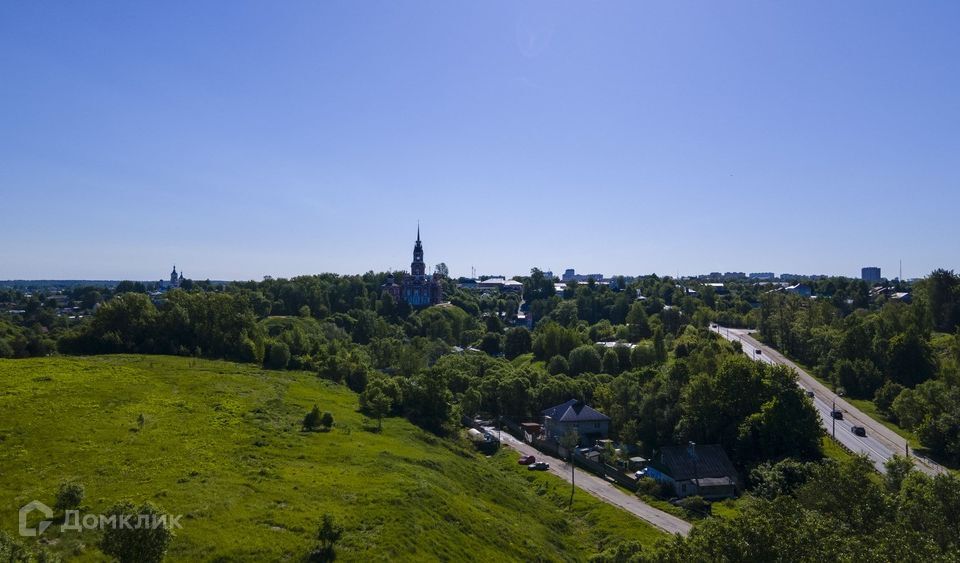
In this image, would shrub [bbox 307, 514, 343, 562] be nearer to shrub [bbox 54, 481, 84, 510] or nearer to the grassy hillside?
the grassy hillside

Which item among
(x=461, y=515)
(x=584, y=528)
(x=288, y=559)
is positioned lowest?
(x=584, y=528)

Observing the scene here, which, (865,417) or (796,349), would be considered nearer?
(865,417)

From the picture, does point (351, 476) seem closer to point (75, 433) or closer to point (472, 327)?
point (75, 433)

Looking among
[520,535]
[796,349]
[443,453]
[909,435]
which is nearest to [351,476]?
[520,535]

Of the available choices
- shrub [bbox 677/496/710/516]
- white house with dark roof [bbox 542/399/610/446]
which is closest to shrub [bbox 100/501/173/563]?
shrub [bbox 677/496/710/516]

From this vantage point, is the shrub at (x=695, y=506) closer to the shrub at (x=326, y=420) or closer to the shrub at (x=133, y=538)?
the shrub at (x=326, y=420)

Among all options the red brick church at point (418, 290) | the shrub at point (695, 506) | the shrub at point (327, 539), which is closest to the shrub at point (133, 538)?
the shrub at point (327, 539)
